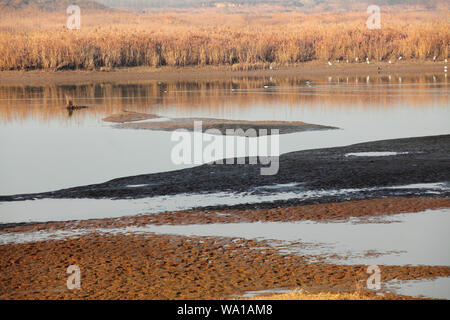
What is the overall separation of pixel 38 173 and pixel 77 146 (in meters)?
4.82

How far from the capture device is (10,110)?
34.7 metres

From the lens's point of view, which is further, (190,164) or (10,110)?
(10,110)

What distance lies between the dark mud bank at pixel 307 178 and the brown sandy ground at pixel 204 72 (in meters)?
Answer: 39.0

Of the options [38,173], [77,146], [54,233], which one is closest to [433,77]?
[77,146]

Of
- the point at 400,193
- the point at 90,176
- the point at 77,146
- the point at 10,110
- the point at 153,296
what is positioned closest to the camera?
the point at 153,296

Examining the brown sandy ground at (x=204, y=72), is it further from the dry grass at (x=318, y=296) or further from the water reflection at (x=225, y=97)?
the dry grass at (x=318, y=296)

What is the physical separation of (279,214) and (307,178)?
3325 mm

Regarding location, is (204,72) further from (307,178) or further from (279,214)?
(279,214)

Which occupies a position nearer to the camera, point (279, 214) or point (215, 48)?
point (279, 214)

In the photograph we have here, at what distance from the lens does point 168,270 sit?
9.49 m

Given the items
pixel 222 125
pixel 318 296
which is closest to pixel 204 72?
pixel 222 125

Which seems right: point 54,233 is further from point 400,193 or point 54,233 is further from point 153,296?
point 400,193

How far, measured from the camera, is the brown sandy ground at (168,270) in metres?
8.73

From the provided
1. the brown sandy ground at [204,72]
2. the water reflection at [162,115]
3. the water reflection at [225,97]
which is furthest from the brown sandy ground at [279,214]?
the brown sandy ground at [204,72]
